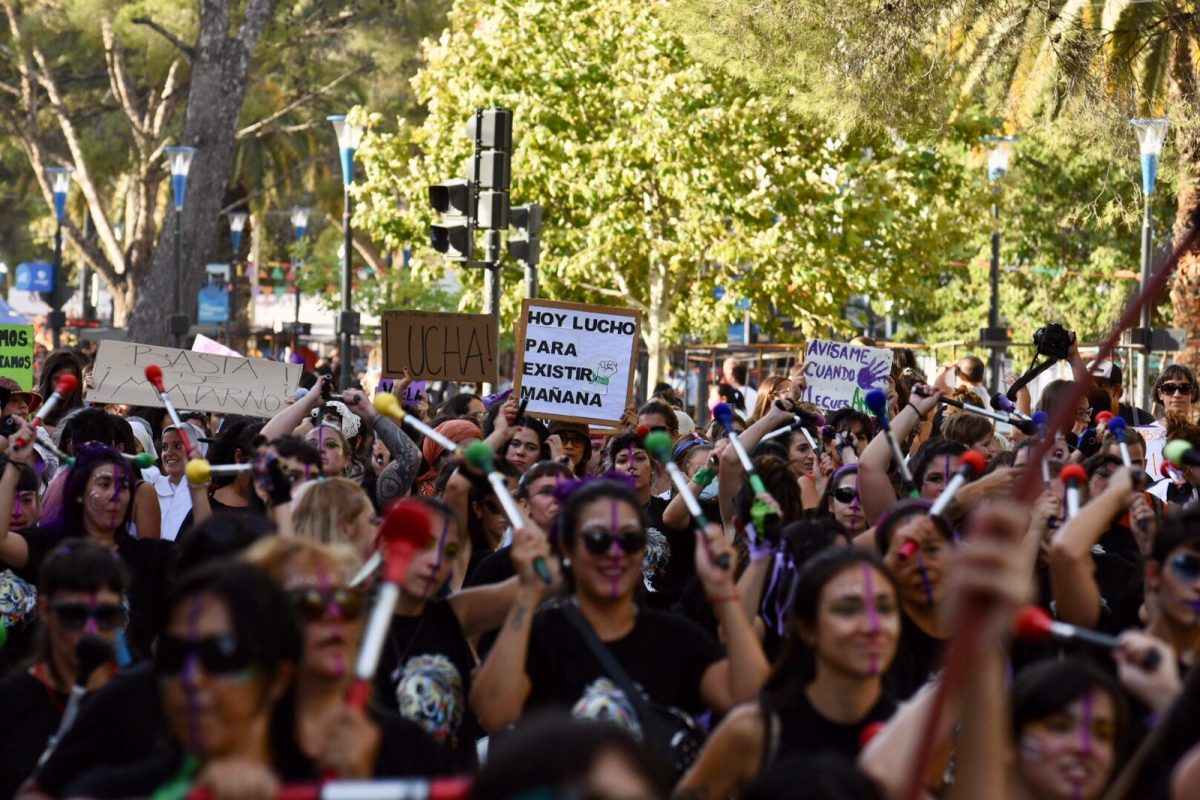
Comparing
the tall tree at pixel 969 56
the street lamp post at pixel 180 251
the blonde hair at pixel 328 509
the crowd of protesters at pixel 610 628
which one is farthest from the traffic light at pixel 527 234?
the street lamp post at pixel 180 251

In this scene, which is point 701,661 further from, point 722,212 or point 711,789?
point 722,212

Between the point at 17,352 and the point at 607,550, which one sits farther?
the point at 17,352

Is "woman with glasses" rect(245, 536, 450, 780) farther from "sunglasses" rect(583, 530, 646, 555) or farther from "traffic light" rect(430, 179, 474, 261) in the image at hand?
"traffic light" rect(430, 179, 474, 261)

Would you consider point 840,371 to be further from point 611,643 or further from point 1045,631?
point 1045,631

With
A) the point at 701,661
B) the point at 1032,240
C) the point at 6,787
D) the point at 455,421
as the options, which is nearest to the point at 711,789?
the point at 701,661

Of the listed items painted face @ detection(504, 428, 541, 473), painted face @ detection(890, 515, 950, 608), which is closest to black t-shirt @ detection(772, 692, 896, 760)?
painted face @ detection(890, 515, 950, 608)

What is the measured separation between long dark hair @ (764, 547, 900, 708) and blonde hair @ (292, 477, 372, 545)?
146 centimetres

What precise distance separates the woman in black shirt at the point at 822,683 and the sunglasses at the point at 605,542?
2.18 ft

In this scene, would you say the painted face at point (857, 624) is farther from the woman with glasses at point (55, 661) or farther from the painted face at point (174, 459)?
the painted face at point (174, 459)

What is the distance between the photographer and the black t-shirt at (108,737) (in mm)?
4277

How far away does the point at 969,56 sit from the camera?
15312 millimetres

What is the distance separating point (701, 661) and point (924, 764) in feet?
7.98

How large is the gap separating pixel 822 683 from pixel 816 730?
14 centimetres

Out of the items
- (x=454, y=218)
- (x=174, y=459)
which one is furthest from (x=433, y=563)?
(x=454, y=218)
